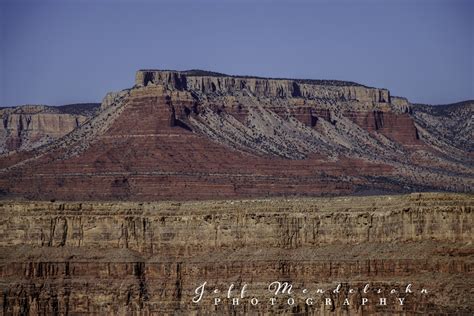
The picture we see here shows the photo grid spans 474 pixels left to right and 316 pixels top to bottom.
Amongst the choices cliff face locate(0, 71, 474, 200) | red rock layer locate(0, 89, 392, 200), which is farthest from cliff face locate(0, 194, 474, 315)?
red rock layer locate(0, 89, 392, 200)

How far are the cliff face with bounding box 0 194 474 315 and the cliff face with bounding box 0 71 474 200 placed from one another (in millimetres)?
56310

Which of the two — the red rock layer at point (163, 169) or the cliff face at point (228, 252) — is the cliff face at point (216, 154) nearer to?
the red rock layer at point (163, 169)

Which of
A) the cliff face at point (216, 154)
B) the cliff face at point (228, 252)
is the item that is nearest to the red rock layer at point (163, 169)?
the cliff face at point (216, 154)

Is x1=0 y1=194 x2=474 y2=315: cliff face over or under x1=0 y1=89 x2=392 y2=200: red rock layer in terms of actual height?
under

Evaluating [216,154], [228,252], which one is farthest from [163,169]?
[228,252]

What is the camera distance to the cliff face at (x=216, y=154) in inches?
6078

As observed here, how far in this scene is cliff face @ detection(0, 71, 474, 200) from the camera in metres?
154

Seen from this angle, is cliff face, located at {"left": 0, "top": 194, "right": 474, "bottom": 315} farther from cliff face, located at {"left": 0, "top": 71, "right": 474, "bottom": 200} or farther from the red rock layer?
the red rock layer

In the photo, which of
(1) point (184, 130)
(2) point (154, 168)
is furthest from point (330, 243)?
(1) point (184, 130)

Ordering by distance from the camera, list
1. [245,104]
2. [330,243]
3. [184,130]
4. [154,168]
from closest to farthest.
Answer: [330,243] < [154,168] < [184,130] < [245,104]

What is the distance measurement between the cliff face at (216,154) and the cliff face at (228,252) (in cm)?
5631

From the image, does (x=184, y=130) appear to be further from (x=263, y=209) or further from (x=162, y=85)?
(x=263, y=209)

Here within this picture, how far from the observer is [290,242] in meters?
86.6

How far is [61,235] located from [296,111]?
4193 inches
